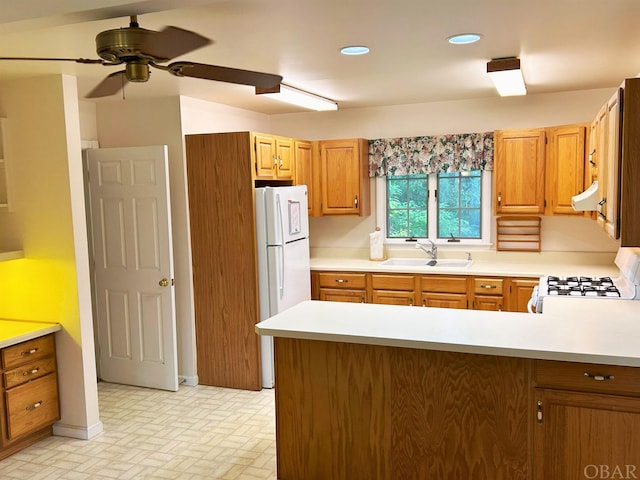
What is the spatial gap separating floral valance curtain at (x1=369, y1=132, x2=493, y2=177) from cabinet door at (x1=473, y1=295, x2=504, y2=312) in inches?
48.0

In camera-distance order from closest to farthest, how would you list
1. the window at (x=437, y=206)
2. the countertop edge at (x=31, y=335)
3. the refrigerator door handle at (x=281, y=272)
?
the countertop edge at (x=31, y=335)
the refrigerator door handle at (x=281, y=272)
the window at (x=437, y=206)

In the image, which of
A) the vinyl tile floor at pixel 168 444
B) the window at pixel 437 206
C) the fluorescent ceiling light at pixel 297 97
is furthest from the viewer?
the window at pixel 437 206

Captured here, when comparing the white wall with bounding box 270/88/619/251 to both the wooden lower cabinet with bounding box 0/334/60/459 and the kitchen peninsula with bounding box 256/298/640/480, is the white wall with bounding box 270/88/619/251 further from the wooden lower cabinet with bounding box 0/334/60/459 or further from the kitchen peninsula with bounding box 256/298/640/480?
the wooden lower cabinet with bounding box 0/334/60/459

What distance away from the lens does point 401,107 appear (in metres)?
5.44

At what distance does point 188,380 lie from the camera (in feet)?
15.4

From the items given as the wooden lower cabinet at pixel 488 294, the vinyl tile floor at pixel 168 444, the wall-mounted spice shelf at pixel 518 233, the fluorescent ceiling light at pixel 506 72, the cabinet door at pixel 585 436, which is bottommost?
the vinyl tile floor at pixel 168 444

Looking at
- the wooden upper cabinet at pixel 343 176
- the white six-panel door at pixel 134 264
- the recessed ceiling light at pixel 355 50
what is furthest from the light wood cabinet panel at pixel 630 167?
the white six-panel door at pixel 134 264

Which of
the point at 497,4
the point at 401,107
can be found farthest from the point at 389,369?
the point at 401,107

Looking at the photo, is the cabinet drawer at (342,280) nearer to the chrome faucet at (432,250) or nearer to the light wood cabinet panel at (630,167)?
the chrome faucet at (432,250)

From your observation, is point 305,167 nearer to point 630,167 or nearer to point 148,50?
point 630,167

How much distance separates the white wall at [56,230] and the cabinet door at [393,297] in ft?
7.94

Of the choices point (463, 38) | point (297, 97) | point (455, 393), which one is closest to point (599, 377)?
point (455, 393)

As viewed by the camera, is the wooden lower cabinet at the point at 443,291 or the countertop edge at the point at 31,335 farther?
the wooden lower cabinet at the point at 443,291

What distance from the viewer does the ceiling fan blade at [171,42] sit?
6.41 feet
